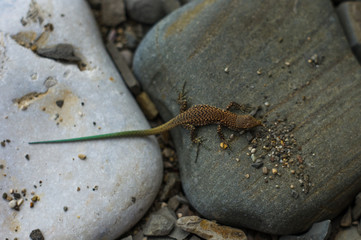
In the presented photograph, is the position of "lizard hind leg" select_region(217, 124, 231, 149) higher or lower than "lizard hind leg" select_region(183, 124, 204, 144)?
higher

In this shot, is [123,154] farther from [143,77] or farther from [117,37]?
[117,37]

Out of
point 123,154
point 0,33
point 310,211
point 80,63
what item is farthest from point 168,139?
point 0,33

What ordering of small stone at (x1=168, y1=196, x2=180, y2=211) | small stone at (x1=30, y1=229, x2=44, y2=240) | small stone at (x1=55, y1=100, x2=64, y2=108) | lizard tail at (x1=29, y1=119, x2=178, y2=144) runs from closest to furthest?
1. small stone at (x1=30, y1=229, x2=44, y2=240)
2. lizard tail at (x1=29, y1=119, x2=178, y2=144)
3. small stone at (x1=55, y1=100, x2=64, y2=108)
4. small stone at (x1=168, y1=196, x2=180, y2=211)

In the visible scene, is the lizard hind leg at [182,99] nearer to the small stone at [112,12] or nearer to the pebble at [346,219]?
the small stone at [112,12]

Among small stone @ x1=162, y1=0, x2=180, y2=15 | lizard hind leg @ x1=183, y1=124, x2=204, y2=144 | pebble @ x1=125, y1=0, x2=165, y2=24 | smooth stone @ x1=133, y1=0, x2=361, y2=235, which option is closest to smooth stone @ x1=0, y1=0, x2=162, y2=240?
lizard hind leg @ x1=183, y1=124, x2=204, y2=144

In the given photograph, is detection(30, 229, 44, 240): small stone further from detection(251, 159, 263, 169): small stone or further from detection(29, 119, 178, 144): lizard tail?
detection(251, 159, 263, 169): small stone

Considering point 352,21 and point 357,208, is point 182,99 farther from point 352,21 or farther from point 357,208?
point 352,21

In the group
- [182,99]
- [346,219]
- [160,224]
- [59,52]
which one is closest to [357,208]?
[346,219]
